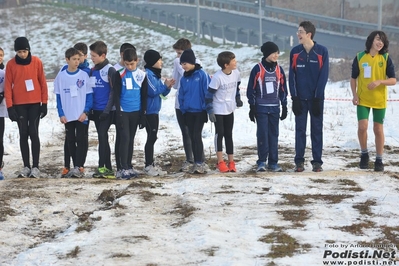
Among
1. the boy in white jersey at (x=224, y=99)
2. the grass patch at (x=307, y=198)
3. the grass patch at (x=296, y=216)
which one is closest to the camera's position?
the grass patch at (x=296, y=216)

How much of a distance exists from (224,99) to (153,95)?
37.0 inches

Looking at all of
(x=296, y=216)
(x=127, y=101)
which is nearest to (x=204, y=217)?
(x=296, y=216)

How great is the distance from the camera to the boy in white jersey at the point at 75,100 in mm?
10922

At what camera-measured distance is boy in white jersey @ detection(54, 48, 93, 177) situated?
430 inches

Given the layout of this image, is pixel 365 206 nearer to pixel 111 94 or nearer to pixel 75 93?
pixel 111 94

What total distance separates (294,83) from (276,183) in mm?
2022

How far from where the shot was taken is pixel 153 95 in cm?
1103

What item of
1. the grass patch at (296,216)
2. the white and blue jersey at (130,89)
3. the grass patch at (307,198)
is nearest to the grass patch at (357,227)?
the grass patch at (296,216)

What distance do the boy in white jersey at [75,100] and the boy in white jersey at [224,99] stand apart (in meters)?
1.59

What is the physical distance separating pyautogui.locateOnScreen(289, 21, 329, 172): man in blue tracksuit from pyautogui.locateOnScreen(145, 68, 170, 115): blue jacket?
67.0 inches

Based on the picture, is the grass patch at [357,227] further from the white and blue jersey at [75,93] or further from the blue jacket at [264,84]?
the white and blue jersey at [75,93]

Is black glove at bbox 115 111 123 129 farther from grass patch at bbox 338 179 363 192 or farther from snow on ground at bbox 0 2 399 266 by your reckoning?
grass patch at bbox 338 179 363 192

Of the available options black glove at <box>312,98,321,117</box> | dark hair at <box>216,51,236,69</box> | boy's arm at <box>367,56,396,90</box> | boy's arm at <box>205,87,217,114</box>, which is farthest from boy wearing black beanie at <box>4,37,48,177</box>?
boy's arm at <box>367,56,396,90</box>

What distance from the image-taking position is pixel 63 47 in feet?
161
